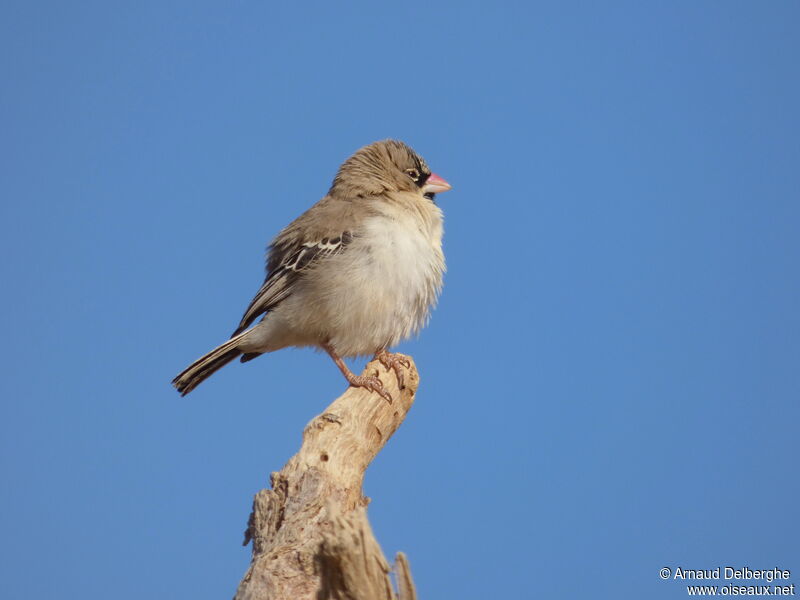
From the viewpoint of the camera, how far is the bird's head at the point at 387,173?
823 cm

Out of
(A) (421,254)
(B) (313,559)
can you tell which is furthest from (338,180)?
(B) (313,559)

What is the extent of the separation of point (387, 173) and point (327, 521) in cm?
441

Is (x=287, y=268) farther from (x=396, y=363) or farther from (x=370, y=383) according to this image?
(x=370, y=383)

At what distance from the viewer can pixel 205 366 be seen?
7395 millimetres

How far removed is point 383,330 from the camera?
7.38m

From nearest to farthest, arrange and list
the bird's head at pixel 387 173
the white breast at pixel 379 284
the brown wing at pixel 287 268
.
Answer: the white breast at pixel 379 284
the brown wing at pixel 287 268
the bird's head at pixel 387 173

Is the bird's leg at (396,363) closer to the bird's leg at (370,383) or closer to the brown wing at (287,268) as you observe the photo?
the bird's leg at (370,383)

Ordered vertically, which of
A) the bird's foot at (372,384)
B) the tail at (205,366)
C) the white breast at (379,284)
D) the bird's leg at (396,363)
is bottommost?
the bird's foot at (372,384)

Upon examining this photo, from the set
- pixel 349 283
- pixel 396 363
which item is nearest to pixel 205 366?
pixel 349 283

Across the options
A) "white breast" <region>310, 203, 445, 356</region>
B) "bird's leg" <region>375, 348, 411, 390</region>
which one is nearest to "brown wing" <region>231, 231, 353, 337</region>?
"white breast" <region>310, 203, 445, 356</region>

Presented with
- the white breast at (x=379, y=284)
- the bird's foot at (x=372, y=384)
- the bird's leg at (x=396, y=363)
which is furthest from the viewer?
the white breast at (x=379, y=284)

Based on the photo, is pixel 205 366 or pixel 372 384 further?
pixel 205 366

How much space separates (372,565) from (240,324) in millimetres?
4309

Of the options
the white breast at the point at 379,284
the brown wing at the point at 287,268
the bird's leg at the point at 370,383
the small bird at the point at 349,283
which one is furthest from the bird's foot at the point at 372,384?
the brown wing at the point at 287,268
